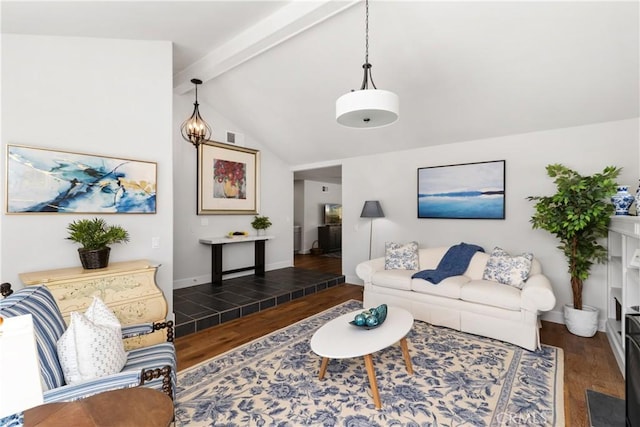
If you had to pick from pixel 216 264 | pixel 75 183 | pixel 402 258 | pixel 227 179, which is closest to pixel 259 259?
pixel 216 264

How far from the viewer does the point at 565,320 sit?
3316mm

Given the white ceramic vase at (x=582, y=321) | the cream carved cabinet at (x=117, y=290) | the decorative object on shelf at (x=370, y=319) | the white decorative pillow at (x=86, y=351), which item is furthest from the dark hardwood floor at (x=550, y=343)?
the decorative object on shelf at (x=370, y=319)

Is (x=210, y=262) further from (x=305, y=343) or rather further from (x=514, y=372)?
(x=514, y=372)

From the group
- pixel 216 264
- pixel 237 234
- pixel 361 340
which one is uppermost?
pixel 237 234

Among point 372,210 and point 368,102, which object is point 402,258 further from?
point 368,102

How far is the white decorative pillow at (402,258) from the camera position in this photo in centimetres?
412

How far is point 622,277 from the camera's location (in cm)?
279

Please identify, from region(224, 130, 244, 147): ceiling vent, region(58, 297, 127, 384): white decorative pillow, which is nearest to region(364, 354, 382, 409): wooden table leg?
region(58, 297, 127, 384): white decorative pillow

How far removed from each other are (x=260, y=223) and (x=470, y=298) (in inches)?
146

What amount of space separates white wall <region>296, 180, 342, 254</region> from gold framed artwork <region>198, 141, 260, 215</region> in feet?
10.8

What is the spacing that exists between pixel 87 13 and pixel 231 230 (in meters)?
3.58

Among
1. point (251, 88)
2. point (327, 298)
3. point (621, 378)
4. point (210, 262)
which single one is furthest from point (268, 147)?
point (621, 378)

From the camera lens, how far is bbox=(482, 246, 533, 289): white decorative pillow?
3.26m

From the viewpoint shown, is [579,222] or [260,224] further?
[260,224]
